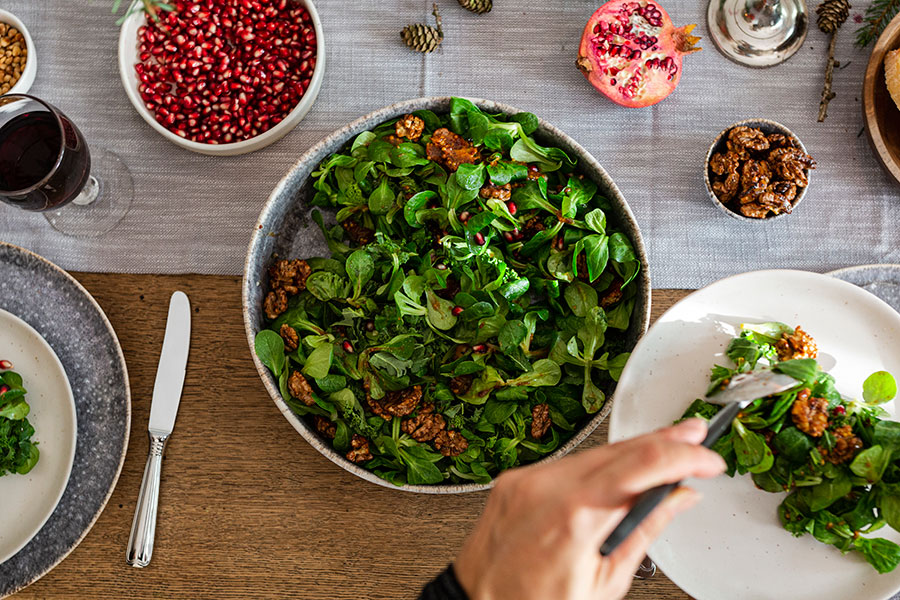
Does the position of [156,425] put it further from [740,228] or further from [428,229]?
[740,228]

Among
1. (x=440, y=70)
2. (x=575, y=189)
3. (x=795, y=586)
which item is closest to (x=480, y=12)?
(x=440, y=70)

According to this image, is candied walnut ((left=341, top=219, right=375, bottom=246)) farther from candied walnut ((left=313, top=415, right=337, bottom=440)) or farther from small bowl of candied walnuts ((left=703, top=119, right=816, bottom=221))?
small bowl of candied walnuts ((left=703, top=119, right=816, bottom=221))

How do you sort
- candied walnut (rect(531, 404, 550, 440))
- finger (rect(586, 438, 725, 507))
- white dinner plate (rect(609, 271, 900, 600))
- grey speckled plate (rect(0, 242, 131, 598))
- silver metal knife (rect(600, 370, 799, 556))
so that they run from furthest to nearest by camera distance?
1. grey speckled plate (rect(0, 242, 131, 598))
2. candied walnut (rect(531, 404, 550, 440))
3. white dinner plate (rect(609, 271, 900, 600))
4. silver metal knife (rect(600, 370, 799, 556))
5. finger (rect(586, 438, 725, 507))

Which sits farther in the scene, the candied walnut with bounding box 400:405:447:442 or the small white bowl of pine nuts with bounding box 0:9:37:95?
the small white bowl of pine nuts with bounding box 0:9:37:95

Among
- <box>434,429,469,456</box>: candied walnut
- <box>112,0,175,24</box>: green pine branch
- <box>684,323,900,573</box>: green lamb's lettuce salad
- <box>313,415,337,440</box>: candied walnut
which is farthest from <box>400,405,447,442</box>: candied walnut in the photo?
<box>112,0,175,24</box>: green pine branch

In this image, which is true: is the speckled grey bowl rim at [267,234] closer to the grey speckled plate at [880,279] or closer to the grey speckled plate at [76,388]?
the grey speckled plate at [76,388]

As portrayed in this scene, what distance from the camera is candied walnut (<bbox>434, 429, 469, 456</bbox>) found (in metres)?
1.09

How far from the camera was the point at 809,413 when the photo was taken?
34.4 inches

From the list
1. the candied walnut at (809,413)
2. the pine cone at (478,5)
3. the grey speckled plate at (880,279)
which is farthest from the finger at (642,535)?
the pine cone at (478,5)

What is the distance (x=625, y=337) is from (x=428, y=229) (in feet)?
1.21

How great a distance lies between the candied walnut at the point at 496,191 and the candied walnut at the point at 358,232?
20cm

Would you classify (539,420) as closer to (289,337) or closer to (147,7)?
(289,337)

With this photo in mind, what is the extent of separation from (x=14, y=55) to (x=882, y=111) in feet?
5.22

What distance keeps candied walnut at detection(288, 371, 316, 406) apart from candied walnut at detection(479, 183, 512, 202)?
411 millimetres
